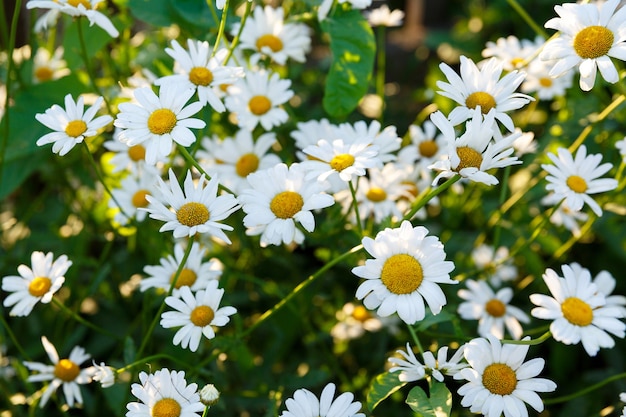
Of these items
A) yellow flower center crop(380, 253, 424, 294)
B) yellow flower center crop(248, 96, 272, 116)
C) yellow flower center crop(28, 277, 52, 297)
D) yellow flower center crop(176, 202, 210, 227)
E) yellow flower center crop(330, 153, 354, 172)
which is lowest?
yellow flower center crop(28, 277, 52, 297)

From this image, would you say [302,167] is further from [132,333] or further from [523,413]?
[132,333]

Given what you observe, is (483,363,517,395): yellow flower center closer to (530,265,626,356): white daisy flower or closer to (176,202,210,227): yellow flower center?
(530,265,626,356): white daisy flower

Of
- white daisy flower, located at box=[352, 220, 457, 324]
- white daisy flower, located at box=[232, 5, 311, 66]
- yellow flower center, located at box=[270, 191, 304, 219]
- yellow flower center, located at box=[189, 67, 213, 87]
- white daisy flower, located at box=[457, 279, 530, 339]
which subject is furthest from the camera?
white daisy flower, located at box=[232, 5, 311, 66]

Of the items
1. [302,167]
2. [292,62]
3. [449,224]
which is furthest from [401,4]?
[302,167]

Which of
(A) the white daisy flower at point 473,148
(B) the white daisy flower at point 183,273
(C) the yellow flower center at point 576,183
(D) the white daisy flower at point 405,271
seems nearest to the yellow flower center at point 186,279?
(B) the white daisy flower at point 183,273

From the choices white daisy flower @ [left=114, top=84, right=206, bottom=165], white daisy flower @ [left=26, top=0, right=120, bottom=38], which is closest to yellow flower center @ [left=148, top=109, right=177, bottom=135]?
white daisy flower @ [left=114, top=84, right=206, bottom=165]

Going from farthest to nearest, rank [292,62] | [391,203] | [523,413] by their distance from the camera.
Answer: [292,62] < [391,203] < [523,413]

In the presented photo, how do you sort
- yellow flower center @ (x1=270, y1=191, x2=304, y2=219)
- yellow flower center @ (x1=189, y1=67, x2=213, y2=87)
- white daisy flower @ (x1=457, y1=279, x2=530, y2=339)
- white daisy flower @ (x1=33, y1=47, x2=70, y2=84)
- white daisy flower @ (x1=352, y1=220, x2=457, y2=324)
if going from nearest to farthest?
white daisy flower @ (x1=352, y1=220, x2=457, y2=324) → yellow flower center @ (x1=270, y1=191, x2=304, y2=219) → yellow flower center @ (x1=189, y1=67, x2=213, y2=87) → white daisy flower @ (x1=457, y1=279, x2=530, y2=339) → white daisy flower @ (x1=33, y1=47, x2=70, y2=84)
